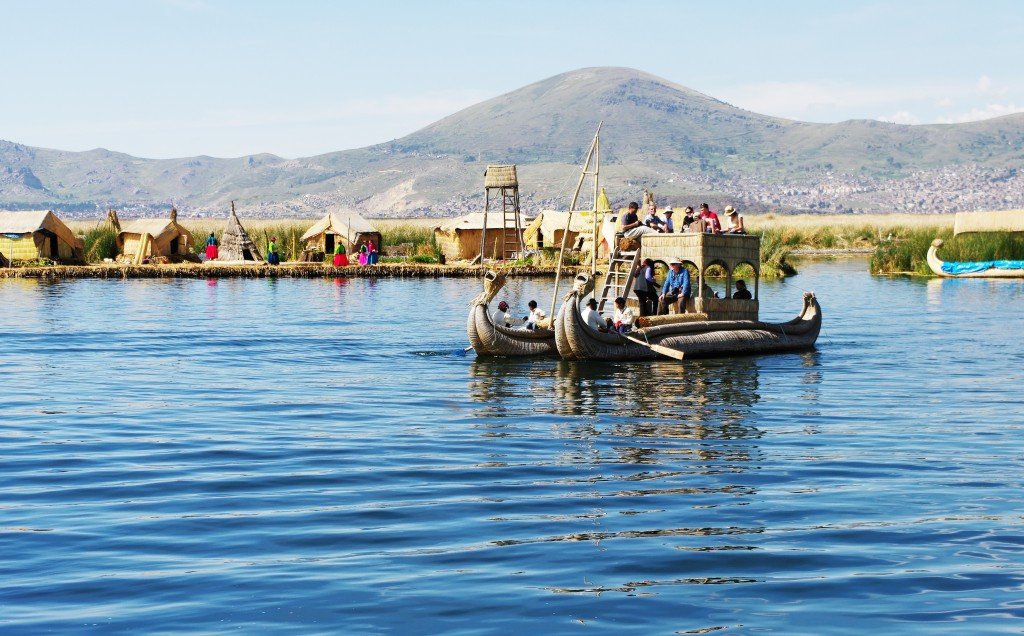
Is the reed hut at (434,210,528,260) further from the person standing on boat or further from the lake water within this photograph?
the lake water

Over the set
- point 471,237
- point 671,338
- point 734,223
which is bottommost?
point 671,338

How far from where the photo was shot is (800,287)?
4644 cm

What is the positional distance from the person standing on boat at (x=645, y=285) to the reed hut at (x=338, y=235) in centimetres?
3420

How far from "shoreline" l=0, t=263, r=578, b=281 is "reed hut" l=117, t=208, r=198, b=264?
7.50ft

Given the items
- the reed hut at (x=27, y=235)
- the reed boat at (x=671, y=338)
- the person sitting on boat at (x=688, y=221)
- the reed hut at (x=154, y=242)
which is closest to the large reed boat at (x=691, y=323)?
the reed boat at (x=671, y=338)

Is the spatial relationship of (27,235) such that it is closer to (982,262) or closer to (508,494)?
(982,262)

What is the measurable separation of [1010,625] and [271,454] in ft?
26.6

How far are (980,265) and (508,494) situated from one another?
145 ft

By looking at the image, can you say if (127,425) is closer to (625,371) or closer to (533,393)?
(533,393)

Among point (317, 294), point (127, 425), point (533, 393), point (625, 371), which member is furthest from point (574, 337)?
point (317, 294)

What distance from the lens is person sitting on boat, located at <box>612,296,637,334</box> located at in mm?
22453

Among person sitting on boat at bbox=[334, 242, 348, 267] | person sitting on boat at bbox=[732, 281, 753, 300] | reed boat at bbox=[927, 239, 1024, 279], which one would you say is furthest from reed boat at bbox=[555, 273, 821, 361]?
person sitting on boat at bbox=[334, 242, 348, 267]

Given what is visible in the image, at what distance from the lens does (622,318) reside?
74.0 ft

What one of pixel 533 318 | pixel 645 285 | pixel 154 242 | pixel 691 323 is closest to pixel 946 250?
pixel 645 285
